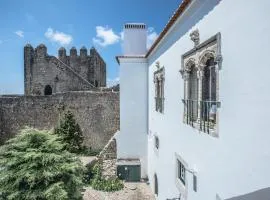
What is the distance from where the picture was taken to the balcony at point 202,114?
15.0 ft

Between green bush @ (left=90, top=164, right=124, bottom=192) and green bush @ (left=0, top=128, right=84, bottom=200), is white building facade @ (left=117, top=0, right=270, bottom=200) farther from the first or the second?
green bush @ (left=90, top=164, right=124, bottom=192)

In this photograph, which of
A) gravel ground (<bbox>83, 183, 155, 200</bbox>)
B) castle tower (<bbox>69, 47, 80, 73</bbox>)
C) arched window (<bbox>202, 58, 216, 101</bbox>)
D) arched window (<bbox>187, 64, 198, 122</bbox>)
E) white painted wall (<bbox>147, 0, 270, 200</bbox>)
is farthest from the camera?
castle tower (<bbox>69, 47, 80, 73</bbox>)

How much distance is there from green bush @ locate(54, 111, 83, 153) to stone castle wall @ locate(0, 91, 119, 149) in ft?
2.58

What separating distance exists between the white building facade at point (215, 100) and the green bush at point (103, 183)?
357 cm

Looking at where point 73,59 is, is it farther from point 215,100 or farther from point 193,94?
point 215,100

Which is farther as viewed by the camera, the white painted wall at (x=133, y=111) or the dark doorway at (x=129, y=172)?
the white painted wall at (x=133, y=111)

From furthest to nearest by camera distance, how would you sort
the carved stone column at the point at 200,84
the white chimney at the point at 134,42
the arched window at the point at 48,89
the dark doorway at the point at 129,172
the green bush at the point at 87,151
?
the arched window at the point at 48,89 < the green bush at the point at 87,151 < the white chimney at the point at 134,42 < the dark doorway at the point at 129,172 < the carved stone column at the point at 200,84

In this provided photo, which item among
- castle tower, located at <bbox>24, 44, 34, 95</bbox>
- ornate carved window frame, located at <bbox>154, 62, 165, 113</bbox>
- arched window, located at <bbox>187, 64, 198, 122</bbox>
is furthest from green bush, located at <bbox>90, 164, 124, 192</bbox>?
castle tower, located at <bbox>24, 44, 34, 95</bbox>

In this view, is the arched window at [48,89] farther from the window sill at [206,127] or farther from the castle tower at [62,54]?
the window sill at [206,127]

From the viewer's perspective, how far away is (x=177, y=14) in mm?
6168

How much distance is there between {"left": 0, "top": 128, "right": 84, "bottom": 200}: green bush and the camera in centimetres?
784

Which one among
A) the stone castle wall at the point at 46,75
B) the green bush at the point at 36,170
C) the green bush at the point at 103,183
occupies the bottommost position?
the green bush at the point at 103,183

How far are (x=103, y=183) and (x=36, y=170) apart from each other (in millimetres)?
5127

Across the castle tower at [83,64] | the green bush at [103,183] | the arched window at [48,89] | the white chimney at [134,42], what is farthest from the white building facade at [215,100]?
the castle tower at [83,64]
